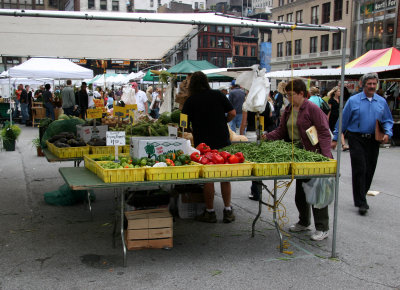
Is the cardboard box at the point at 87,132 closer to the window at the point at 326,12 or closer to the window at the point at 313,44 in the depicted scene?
the window at the point at 326,12

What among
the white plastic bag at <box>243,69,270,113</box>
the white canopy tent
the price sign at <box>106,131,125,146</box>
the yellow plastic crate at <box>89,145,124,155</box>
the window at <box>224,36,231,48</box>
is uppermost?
the window at <box>224,36,231,48</box>

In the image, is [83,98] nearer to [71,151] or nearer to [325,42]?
[71,151]

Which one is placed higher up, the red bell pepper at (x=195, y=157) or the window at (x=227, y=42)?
the window at (x=227, y=42)

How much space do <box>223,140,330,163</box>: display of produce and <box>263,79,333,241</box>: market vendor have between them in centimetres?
20

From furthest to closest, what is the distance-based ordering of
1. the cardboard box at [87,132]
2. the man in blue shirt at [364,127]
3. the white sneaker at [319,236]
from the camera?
the cardboard box at [87,132] < the man in blue shirt at [364,127] < the white sneaker at [319,236]

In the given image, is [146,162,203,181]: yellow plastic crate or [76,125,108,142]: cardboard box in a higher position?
[76,125,108,142]: cardboard box

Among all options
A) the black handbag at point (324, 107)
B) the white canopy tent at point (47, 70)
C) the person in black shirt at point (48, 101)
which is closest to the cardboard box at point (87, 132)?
the white canopy tent at point (47, 70)

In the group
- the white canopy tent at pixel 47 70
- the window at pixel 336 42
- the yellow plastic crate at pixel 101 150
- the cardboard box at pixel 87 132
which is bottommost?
the yellow plastic crate at pixel 101 150

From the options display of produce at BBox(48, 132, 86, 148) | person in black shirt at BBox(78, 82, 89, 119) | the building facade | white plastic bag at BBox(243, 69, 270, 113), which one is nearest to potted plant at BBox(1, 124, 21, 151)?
person in black shirt at BBox(78, 82, 89, 119)

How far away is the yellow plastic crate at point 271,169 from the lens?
422 centimetres

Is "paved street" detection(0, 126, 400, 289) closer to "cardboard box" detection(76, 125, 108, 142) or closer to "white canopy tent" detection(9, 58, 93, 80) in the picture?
"cardboard box" detection(76, 125, 108, 142)

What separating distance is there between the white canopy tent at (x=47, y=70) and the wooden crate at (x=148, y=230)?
31.4ft

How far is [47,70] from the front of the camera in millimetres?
12828

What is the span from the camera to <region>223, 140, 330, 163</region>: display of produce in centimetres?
436
